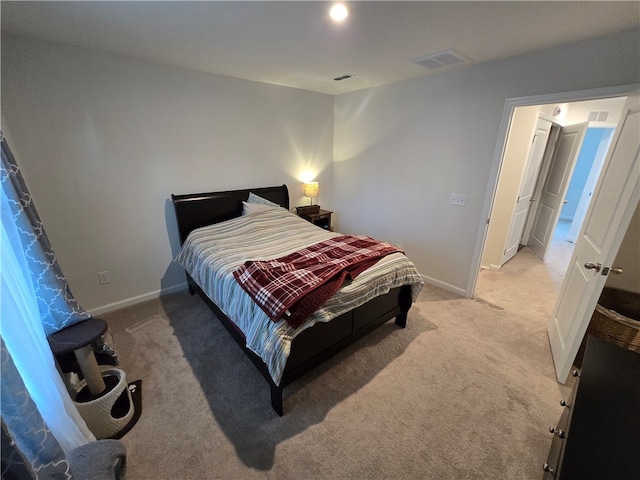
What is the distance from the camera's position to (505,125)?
95.4 inches

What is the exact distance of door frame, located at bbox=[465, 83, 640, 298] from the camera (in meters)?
1.89

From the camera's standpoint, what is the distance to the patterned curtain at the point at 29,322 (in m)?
0.88

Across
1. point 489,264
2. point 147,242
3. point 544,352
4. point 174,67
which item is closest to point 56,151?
point 147,242

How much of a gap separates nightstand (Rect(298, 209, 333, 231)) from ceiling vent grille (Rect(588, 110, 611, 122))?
4.31 metres

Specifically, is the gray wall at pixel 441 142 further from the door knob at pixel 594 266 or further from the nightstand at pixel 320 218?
the door knob at pixel 594 266

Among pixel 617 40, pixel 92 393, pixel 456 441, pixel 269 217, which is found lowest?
pixel 456 441

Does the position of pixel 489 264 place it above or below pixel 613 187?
below

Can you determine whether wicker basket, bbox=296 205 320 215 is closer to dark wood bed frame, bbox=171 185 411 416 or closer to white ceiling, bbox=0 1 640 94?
dark wood bed frame, bbox=171 185 411 416

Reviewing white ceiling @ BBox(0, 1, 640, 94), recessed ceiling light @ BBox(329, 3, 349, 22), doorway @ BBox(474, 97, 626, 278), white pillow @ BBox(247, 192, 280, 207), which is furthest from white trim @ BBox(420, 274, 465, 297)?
recessed ceiling light @ BBox(329, 3, 349, 22)

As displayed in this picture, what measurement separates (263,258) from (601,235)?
2.45 m

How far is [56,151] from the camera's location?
2158mm

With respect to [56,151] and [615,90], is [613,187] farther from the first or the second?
[56,151]

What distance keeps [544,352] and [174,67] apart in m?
4.29

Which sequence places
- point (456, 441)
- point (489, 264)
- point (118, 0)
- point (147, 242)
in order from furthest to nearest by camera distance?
point (489, 264), point (147, 242), point (456, 441), point (118, 0)
